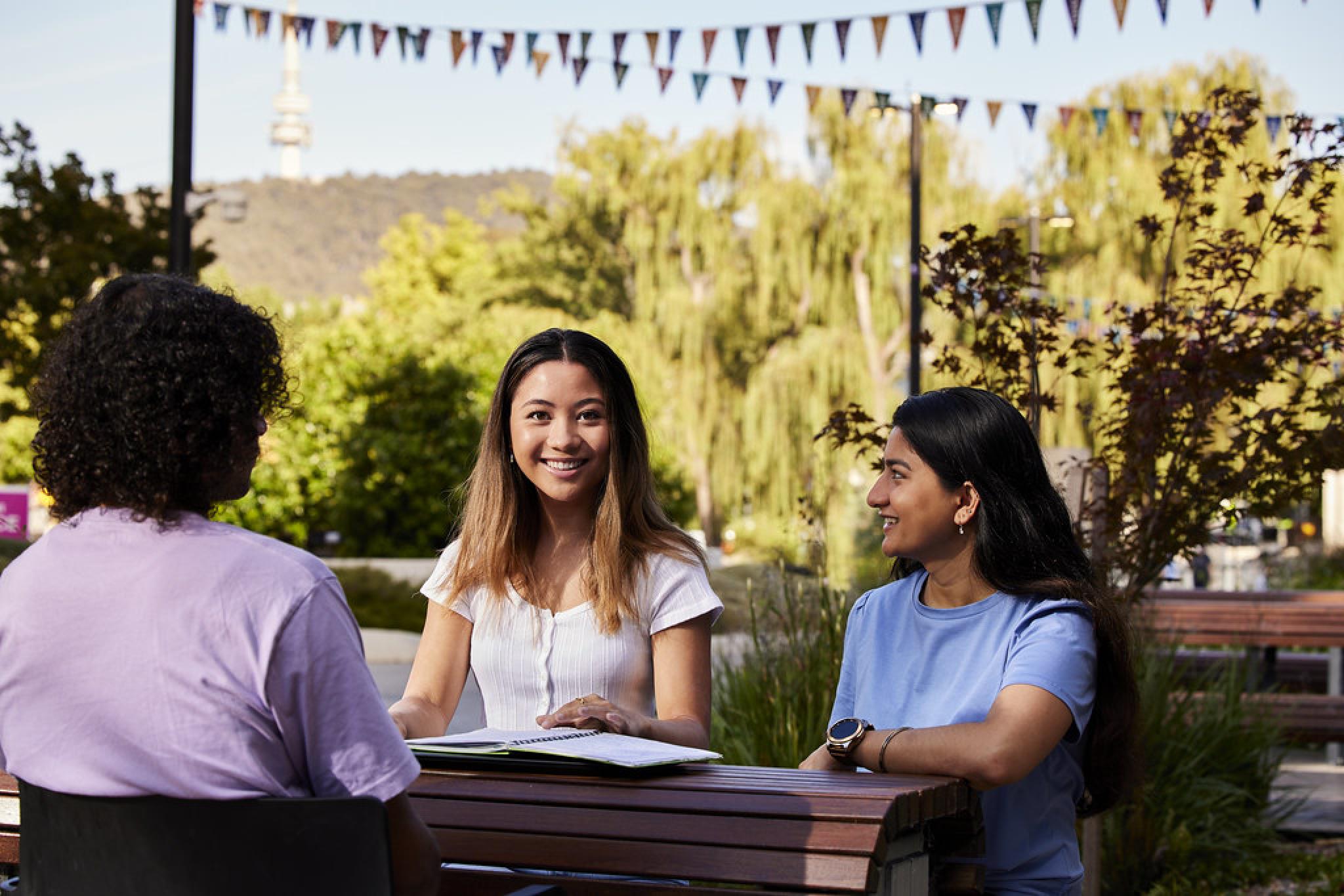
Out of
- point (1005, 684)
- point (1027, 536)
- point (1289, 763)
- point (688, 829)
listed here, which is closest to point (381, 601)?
point (1289, 763)

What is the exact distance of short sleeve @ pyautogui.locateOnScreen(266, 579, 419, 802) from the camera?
1.78 meters

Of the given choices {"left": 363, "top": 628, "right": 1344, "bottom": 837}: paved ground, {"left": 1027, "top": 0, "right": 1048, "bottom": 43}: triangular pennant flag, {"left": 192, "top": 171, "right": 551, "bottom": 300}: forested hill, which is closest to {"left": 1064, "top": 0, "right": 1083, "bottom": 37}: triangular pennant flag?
{"left": 1027, "top": 0, "right": 1048, "bottom": 43}: triangular pennant flag

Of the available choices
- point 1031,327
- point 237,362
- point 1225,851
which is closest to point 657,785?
point 237,362

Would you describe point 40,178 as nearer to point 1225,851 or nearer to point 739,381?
point 1225,851

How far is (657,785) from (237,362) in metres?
0.81

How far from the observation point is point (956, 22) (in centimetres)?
1062

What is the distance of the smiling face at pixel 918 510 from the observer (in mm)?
2789

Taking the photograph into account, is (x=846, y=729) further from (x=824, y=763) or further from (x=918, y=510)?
(x=918, y=510)

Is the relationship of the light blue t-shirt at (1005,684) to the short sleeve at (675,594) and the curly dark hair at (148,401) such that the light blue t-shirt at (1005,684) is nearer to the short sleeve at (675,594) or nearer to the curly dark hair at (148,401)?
the short sleeve at (675,594)

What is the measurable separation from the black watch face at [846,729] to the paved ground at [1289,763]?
7.88ft

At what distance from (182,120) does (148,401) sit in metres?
10.0

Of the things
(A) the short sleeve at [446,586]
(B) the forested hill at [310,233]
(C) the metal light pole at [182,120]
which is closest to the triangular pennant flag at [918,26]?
(C) the metal light pole at [182,120]

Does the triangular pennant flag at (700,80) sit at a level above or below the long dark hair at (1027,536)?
above

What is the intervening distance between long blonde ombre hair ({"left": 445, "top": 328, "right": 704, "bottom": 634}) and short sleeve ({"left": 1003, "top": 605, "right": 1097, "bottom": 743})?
0.79 m
